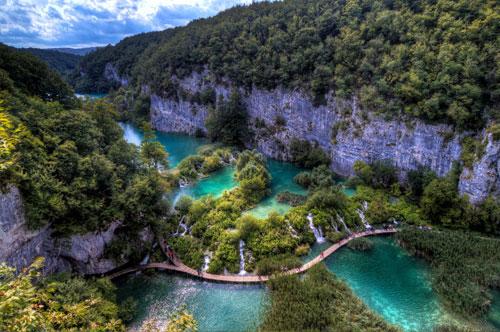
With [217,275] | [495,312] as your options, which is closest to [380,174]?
[495,312]

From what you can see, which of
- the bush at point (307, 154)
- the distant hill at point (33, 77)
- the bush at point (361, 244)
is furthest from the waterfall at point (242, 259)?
the distant hill at point (33, 77)

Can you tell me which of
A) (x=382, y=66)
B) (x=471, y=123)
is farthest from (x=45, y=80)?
(x=471, y=123)

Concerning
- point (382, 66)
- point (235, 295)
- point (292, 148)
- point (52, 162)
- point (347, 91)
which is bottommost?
point (235, 295)

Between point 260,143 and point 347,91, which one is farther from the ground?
point 347,91

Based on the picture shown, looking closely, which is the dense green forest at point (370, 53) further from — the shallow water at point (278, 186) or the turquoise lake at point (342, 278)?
the turquoise lake at point (342, 278)

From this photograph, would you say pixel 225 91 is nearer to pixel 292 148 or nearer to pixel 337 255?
pixel 292 148

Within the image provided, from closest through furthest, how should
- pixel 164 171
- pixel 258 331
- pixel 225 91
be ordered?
pixel 258 331, pixel 164 171, pixel 225 91

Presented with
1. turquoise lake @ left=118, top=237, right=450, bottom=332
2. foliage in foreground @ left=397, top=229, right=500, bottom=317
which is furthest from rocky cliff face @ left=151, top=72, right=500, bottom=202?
turquoise lake @ left=118, top=237, right=450, bottom=332
